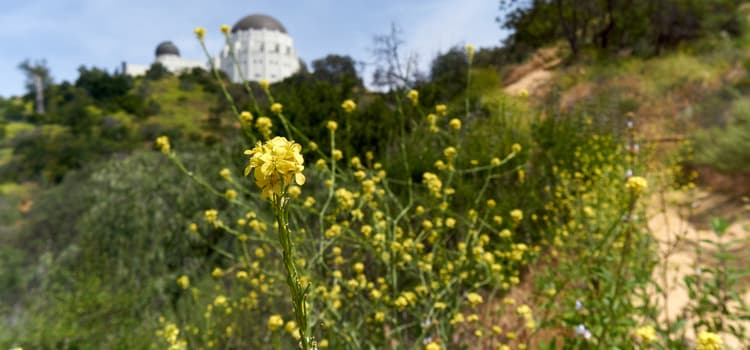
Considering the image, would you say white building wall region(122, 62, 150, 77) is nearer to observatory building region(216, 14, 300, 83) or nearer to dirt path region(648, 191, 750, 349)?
observatory building region(216, 14, 300, 83)

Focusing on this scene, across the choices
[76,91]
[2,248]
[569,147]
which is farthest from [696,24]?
[76,91]

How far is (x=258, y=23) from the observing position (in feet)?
155

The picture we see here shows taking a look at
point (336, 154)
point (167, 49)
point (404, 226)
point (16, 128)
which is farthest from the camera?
point (167, 49)

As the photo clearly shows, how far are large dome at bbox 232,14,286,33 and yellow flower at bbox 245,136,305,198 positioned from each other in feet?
166

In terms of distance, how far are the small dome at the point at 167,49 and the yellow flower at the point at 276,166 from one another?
58364 mm

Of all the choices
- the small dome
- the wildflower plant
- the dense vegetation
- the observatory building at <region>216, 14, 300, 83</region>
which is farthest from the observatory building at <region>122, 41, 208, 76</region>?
the wildflower plant

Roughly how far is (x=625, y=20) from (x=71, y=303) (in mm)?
14154

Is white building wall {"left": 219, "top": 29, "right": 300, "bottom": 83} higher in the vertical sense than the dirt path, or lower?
higher

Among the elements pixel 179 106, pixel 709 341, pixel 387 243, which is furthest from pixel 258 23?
pixel 709 341

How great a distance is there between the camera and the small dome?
5099 centimetres

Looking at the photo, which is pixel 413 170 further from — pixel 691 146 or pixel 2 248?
pixel 2 248

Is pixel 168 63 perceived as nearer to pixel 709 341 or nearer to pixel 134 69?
pixel 134 69

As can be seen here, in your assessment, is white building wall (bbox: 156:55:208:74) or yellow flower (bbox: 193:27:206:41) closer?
yellow flower (bbox: 193:27:206:41)

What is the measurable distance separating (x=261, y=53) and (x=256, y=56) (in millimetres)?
614
